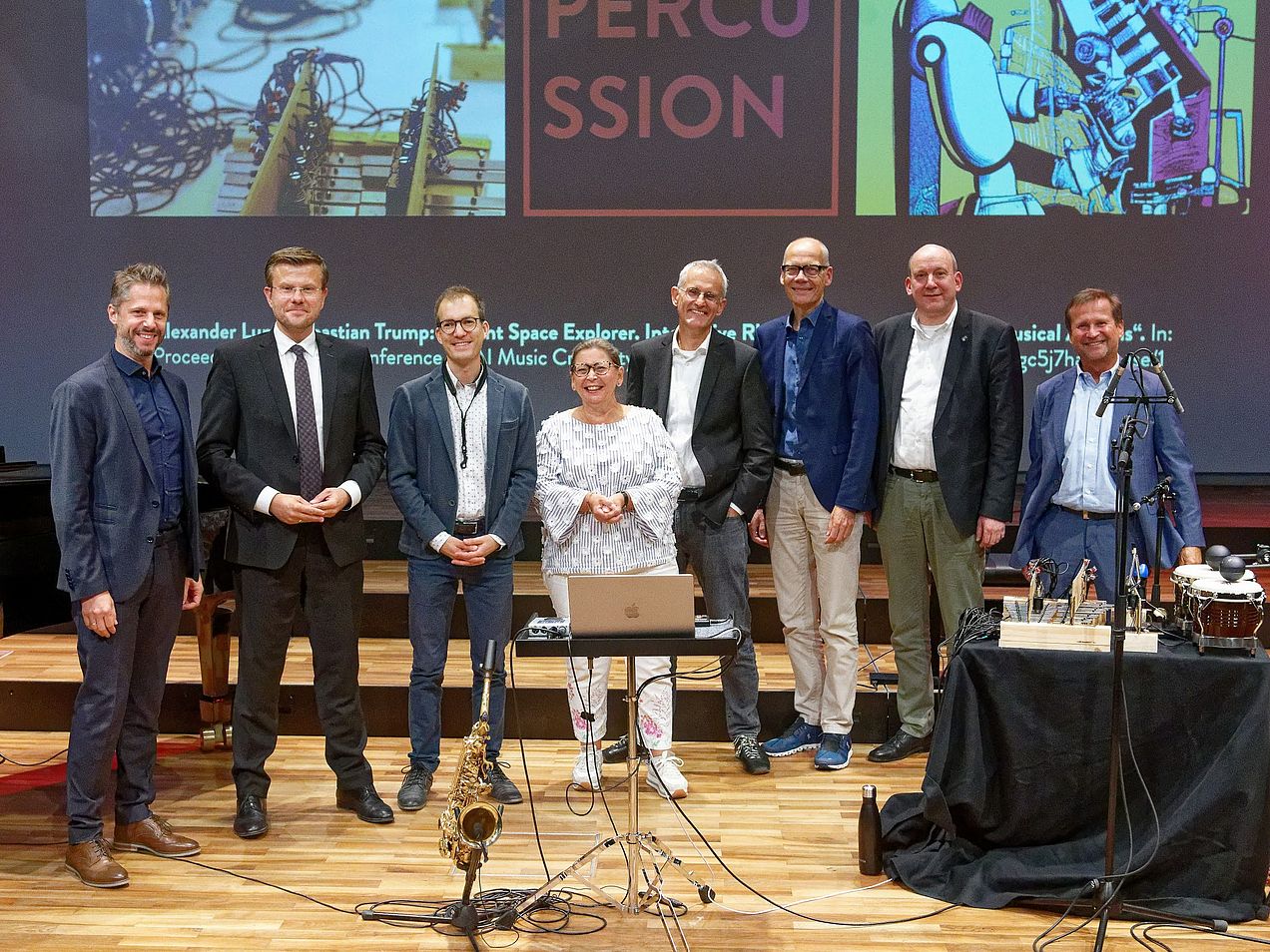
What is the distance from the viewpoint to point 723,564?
4.47 metres

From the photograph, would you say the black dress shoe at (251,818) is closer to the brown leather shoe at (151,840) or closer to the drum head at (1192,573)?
the brown leather shoe at (151,840)

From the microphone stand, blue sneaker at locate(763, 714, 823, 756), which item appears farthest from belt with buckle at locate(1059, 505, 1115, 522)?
blue sneaker at locate(763, 714, 823, 756)

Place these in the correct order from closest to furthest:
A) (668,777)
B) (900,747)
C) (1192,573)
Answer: (1192,573) < (668,777) < (900,747)

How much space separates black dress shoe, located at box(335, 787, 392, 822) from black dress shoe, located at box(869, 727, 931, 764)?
5.92 feet

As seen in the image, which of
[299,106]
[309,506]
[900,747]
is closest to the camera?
[309,506]

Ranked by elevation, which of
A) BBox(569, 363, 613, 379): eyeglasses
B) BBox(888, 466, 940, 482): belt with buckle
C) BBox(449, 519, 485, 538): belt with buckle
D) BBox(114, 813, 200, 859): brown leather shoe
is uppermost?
BBox(569, 363, 613, 379): eyeglasses

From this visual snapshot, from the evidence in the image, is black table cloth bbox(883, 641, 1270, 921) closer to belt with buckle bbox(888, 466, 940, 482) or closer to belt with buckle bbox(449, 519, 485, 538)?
belt with buckle bbox(888, 466, 940, 482)

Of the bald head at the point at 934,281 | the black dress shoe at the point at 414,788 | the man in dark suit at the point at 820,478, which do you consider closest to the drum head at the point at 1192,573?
the man in dark suit at the point at 820,478

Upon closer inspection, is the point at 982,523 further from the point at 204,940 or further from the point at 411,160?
the point at 411,160

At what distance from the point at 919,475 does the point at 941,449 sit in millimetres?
143

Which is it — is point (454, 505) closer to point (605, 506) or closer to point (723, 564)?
point (605, 506)

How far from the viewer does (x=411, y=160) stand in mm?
6727

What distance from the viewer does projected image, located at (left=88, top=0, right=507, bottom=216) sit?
662 centimetres

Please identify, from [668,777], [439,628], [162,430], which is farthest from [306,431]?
[668,777]
